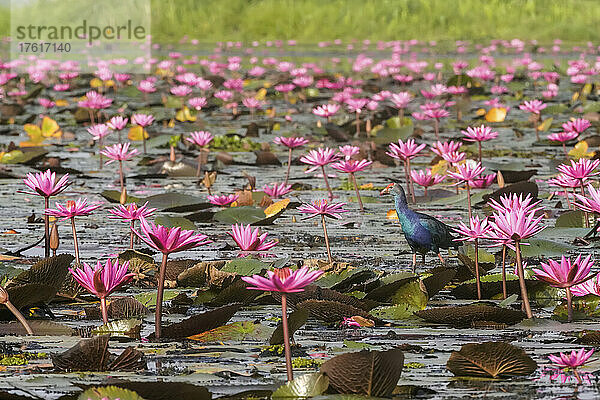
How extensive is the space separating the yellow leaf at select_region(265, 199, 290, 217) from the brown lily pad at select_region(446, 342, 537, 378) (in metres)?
2.62

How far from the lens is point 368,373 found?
2.33m

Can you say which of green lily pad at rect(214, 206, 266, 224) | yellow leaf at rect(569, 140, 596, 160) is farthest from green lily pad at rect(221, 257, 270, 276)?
yellow leaf at rect(569, 140, 596, 160)

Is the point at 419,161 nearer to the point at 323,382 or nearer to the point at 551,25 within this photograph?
the point at 323,382

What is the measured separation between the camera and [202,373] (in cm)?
259

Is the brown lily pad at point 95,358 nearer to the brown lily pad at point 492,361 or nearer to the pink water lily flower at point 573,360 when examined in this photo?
the brown lily pad at point 492,361

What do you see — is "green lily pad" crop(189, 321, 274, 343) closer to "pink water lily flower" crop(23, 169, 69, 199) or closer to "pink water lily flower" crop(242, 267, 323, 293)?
"pink water lily flower" crop(242, 267, 323, 293)

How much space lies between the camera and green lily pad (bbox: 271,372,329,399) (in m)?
2.26

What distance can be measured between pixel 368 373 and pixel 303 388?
0.16 meters

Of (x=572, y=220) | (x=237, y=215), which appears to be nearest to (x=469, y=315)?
(x=572, y=220)

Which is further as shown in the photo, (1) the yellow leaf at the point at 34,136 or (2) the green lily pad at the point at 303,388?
(1) the yellow leaf at the point at 34,136

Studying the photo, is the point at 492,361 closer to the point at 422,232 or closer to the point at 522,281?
the point at 522,281

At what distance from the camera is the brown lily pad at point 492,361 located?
2.51 metres

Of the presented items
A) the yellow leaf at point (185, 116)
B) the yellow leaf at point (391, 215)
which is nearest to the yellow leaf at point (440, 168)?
the yellow leaf at point (391, 215)

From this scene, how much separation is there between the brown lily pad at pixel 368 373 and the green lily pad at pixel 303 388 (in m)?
0.07
